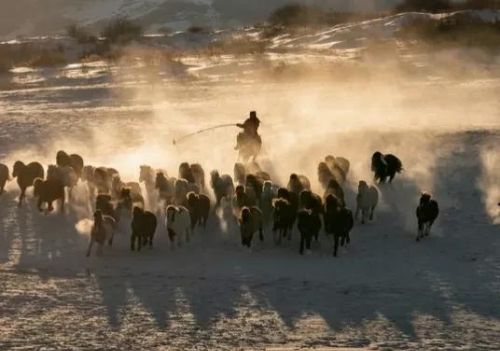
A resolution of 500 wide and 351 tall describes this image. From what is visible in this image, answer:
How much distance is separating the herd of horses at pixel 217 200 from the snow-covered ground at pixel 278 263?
0.36m

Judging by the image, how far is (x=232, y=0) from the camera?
128875 millimetres

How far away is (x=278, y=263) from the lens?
1380 centimetres

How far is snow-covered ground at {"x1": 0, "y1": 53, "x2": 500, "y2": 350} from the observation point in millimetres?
10781

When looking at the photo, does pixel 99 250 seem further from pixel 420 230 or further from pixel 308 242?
pixel 420 230

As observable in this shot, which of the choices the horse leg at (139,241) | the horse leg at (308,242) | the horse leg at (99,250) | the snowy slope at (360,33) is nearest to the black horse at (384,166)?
the horse leg at (308,242)

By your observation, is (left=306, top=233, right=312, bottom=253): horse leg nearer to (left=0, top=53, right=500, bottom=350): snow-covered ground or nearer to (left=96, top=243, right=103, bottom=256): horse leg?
(left=0, top=53, right=500, bottom=350): snow-covered ground

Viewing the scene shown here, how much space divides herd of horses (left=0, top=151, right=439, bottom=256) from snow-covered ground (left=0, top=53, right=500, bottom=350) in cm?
36

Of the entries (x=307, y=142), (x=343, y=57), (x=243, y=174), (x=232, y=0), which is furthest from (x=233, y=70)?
(x=232, y=0)

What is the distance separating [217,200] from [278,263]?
369 cm

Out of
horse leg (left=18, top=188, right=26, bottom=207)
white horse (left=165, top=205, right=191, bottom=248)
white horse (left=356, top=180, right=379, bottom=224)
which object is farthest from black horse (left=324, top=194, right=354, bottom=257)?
horse leg (left=18, top=188, right=26, bottom=207)

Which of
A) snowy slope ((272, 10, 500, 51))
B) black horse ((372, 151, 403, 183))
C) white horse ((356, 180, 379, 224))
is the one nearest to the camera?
white horse ((356, 180, 379, 224))

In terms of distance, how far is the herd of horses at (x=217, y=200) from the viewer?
1448 centimetres

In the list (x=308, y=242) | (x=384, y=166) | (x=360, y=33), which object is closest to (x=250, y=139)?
(x=384, y=166)

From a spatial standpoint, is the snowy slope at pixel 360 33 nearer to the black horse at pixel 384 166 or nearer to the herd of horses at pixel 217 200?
the black horse at pixel 384 166
